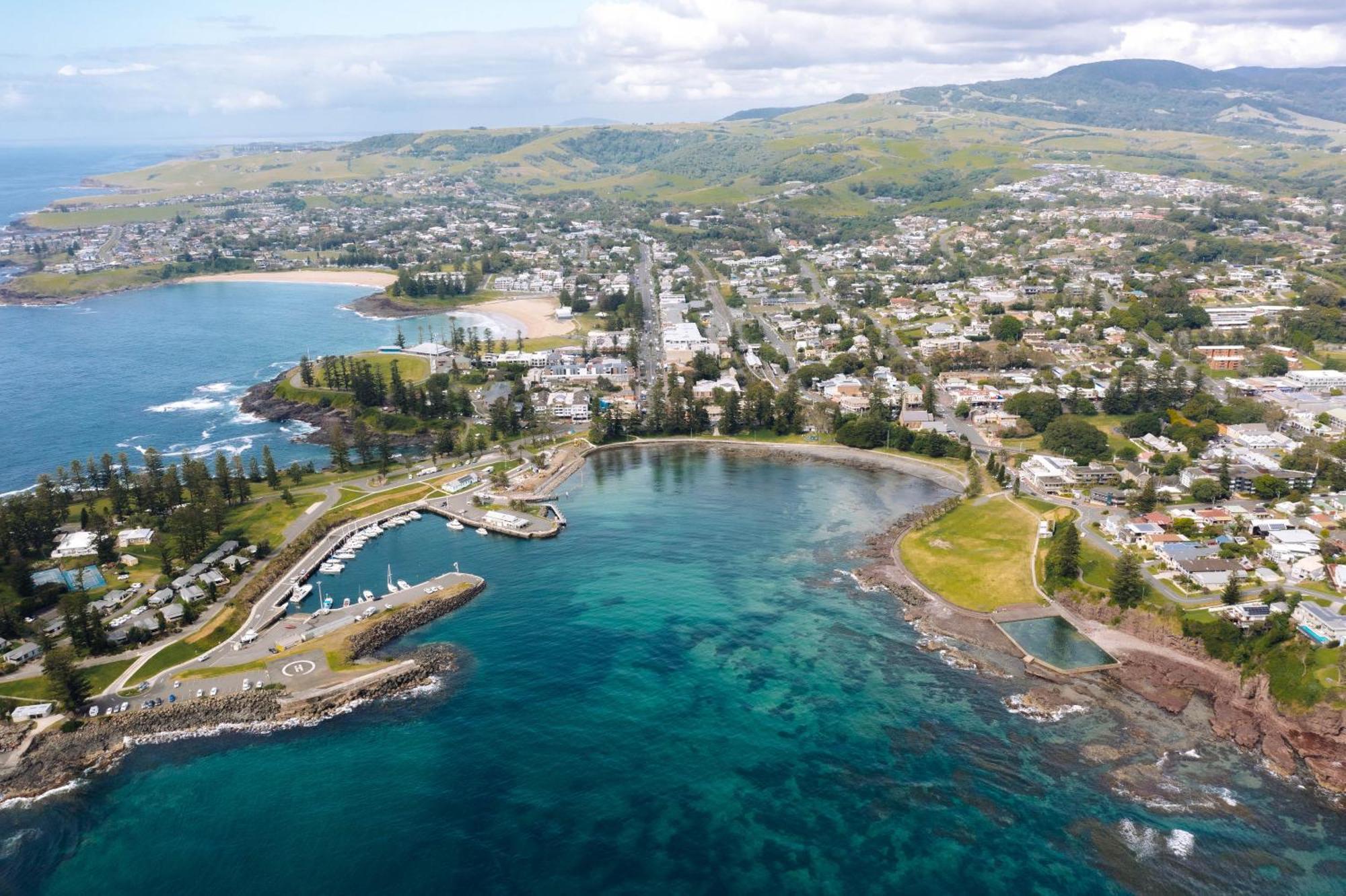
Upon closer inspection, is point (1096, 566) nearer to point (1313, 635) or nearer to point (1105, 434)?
point (1313, 635)

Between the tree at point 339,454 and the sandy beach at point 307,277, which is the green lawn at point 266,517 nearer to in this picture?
the tree at point 339,454

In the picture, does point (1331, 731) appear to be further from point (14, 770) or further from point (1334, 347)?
point (1334, 347)

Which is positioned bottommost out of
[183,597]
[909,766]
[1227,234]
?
[909,766]

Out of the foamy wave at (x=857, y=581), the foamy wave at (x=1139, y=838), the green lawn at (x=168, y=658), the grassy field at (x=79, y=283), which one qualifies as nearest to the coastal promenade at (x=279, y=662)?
the green lawn at (x=168, y=658)

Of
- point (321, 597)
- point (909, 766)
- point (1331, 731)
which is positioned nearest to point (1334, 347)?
point (1331, 731)

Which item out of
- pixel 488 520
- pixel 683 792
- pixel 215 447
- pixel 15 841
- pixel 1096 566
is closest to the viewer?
pixel 15 841

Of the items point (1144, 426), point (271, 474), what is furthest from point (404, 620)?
point (1144, 426)
